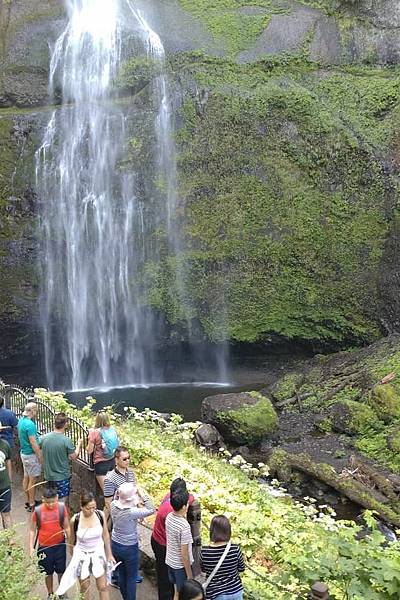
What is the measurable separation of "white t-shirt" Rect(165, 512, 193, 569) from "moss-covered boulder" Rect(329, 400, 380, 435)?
10.7 meters

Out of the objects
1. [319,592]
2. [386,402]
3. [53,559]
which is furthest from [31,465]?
[386,402]

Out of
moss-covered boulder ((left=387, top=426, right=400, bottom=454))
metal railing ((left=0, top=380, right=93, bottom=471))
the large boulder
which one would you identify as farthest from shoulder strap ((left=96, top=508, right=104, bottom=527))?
moss-covered boulder ((left=387, top=426, right=400, bottom=454))

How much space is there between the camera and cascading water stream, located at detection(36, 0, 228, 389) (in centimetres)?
2236

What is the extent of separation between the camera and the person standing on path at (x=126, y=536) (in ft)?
16.5

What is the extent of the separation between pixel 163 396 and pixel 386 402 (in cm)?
812

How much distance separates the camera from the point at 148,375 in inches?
915

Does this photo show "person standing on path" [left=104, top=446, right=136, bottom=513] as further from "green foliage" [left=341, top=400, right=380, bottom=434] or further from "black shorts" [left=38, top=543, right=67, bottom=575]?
"green foliage" [left=341, top=400, right=380, bottom=434]

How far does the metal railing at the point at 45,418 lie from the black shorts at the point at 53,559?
152cm

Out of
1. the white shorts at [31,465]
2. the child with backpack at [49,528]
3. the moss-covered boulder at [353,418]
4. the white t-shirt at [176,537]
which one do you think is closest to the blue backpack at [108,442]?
the white shorts at [31,465]

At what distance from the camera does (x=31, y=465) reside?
6914 millimetres

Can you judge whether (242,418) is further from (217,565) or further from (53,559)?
(217,565)

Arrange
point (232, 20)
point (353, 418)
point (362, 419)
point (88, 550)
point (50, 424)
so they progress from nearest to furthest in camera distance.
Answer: point (88, 550) → point (50, 424) → point (362, 419) → point (353, 418) → point (232, 20)

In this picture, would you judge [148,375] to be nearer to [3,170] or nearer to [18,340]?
[18,340]

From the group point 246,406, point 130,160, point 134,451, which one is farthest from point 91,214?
point 134,451
